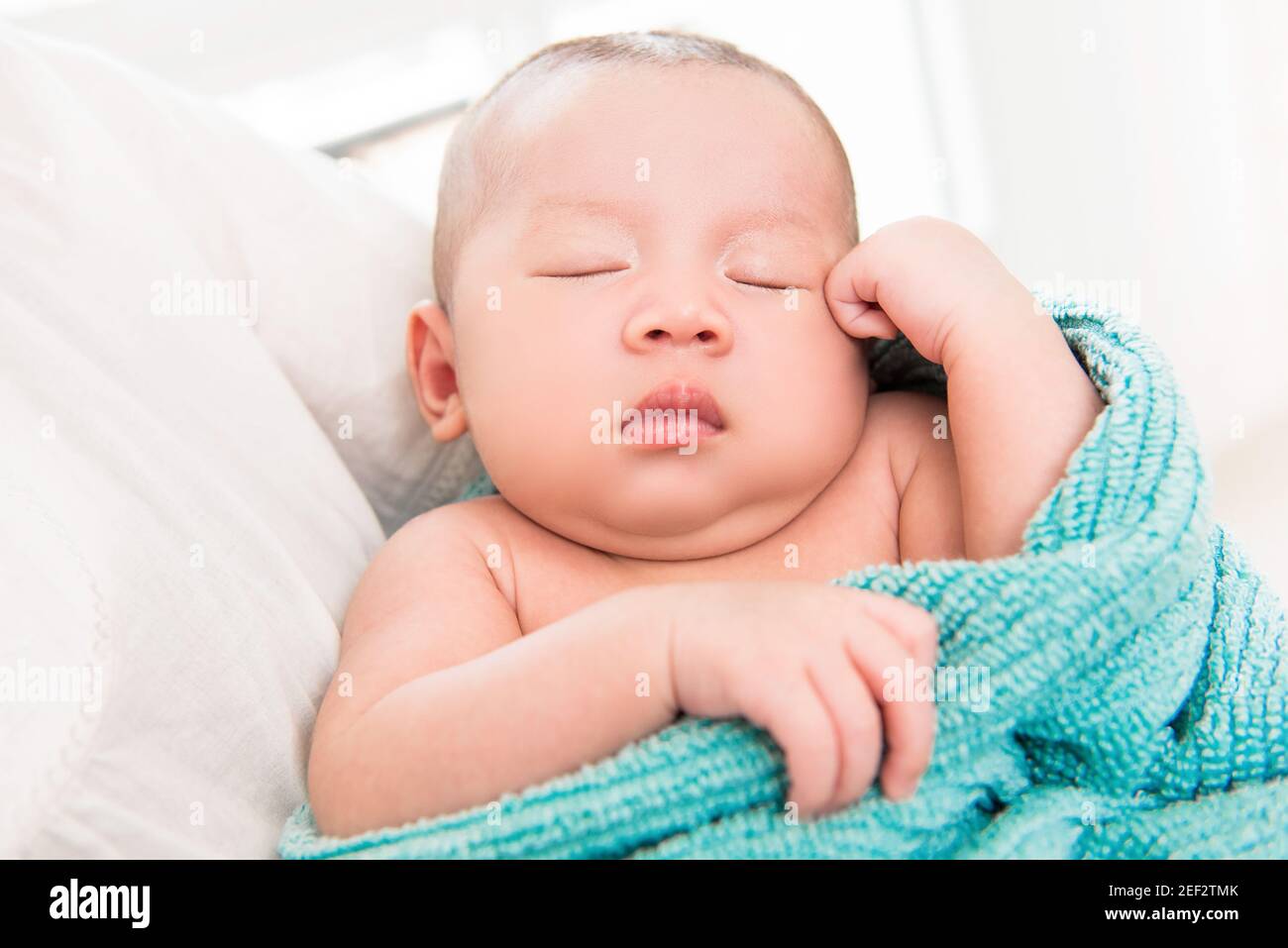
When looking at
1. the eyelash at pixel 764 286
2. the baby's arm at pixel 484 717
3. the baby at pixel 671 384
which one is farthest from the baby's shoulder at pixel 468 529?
the eyelash at pixel 764 286

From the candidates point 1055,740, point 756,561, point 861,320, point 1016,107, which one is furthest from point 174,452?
point 1016,107

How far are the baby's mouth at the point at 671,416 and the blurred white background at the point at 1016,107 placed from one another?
0.63 meters

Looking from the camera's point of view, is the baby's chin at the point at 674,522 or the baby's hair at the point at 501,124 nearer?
the baby's chin at the point at 674,522

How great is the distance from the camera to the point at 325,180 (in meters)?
1.23

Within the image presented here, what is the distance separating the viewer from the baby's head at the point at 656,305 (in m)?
0.90

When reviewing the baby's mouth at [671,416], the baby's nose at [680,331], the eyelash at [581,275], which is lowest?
the baby's mouth at [671,416]

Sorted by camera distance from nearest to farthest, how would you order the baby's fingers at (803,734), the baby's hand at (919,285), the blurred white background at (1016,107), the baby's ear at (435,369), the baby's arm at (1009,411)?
the baby's fingers at (803,734)
the baby's arm at (1009,411)
the baby's hand at (919,285)
the baby's ear at (435,369)
the blurred white background at (1016,107)

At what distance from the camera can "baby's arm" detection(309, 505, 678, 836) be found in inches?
27.2

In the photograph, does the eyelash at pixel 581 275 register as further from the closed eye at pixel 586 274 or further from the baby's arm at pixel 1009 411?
the baby's arm at pixel 1009 411

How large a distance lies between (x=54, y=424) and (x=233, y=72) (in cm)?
126

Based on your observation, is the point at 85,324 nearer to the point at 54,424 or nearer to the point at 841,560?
the point at 54,424

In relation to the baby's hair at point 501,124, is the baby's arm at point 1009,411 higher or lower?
lower

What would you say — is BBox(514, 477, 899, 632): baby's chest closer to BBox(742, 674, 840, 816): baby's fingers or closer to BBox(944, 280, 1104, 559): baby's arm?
BBox(944, 280, 1104, 559): baby's arm

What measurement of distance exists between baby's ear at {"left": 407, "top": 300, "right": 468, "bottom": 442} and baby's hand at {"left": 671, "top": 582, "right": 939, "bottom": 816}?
49cm
